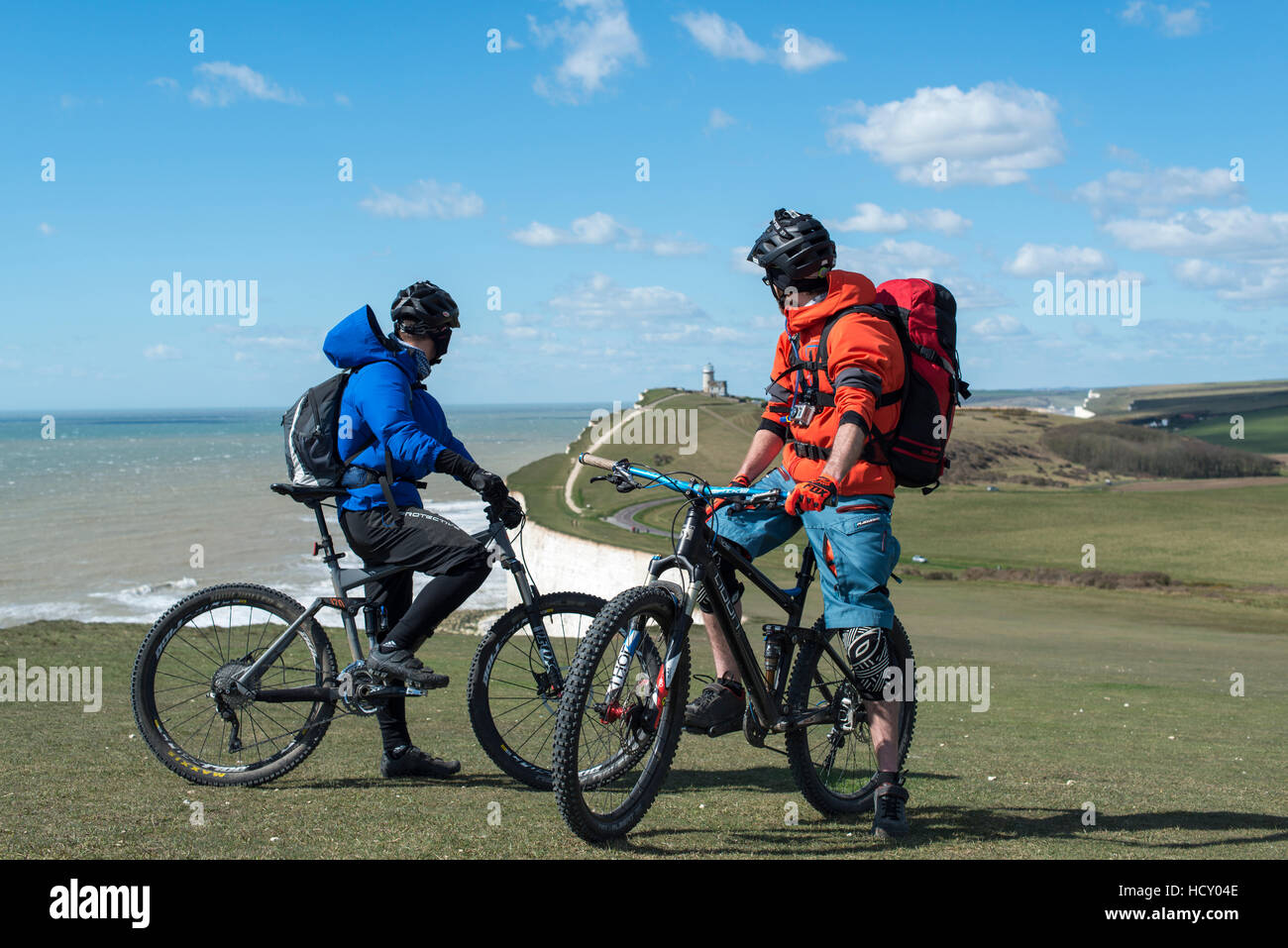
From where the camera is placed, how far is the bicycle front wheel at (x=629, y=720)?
4.45m

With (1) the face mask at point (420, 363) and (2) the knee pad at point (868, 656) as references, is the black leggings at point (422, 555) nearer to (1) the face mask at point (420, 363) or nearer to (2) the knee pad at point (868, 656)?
(1) the face mask at point (420, 363)

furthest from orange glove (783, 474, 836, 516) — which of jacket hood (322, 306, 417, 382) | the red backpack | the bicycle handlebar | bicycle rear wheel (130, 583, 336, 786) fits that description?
bicycle rear wheel (130, 583, 336, 786)

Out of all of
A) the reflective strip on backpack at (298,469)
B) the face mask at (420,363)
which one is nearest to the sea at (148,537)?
the reflective strip on backpack at (298,469)

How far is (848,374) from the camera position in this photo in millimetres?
4926

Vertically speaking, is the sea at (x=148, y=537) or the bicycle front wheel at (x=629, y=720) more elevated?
the bicycle front wheel at (x=629, y=720)

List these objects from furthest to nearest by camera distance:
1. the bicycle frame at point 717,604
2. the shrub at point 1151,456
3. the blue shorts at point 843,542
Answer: the shrub at point 1151,456 < the blue shorts at point 843,542 < the bicycle frame at point 717,604

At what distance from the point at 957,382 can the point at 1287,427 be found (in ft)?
609

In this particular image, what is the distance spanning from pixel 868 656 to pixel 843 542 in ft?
2.01

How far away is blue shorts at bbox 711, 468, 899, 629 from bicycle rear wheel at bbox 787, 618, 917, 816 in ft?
1.00

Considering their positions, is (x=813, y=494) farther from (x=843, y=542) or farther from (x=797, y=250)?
(x=797, y=250)

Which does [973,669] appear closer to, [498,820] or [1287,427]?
[498,820]

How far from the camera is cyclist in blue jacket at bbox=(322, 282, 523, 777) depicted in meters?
5.45

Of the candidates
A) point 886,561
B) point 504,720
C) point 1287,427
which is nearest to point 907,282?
point 886,561

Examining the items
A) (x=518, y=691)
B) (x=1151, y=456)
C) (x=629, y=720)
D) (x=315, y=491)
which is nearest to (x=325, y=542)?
(x=315, y=491)
